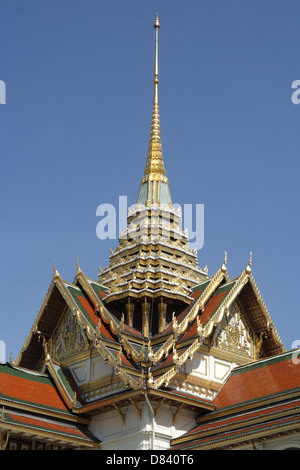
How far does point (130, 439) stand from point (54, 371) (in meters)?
3.71

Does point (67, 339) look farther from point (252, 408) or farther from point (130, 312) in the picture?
point (252, 408)

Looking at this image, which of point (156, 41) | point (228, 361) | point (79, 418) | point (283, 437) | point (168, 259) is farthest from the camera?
point (156, 41)

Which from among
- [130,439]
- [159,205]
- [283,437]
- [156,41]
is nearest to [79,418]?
[130,439]

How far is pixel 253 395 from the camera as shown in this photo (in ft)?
79.7

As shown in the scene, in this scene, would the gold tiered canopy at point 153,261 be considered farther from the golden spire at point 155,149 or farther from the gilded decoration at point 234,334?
the gilded decoration at point 234,334

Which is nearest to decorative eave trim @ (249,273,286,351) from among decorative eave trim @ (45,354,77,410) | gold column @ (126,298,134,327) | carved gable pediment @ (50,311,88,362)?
gold column @ (126,298,134,327)

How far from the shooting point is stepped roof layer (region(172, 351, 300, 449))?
2122cm

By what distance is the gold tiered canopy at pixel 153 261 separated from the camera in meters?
28.4

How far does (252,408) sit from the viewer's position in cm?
2338

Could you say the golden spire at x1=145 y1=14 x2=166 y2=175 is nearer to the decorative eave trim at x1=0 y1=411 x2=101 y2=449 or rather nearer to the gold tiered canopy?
the gold tiered canopy
